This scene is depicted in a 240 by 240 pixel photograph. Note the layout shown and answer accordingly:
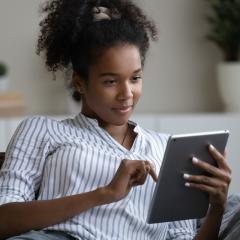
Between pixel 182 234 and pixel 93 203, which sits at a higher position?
pixel 93 203

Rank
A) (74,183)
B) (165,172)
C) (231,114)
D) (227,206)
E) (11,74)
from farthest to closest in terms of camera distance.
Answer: (11,74) → (231,114) → (227,206) → (74,183) → (165,172)

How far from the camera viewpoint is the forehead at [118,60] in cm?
148

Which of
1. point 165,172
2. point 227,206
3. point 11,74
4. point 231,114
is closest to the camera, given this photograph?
point 165,172

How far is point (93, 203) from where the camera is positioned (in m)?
1.35

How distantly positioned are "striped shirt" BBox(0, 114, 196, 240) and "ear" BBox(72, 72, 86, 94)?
0.29ft

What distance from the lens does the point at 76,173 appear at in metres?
1.45

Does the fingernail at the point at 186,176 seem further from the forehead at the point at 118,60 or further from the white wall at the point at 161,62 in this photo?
the white wall at the point at 161,62

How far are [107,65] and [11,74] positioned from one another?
1.88 metres

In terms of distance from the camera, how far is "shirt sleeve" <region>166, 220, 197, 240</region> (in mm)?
1580

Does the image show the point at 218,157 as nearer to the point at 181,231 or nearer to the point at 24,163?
the point at 181,231

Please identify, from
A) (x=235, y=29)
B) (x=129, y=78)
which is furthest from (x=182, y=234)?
(x=235, y=29)

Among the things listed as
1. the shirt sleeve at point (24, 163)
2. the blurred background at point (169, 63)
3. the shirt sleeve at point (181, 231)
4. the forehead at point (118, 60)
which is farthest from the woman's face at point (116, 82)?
the blurred background at point (169, 63)

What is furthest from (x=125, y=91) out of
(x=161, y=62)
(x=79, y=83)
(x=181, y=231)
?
(x=161, y=62)

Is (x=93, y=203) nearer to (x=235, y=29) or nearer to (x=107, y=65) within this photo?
(x=107, y=65)
